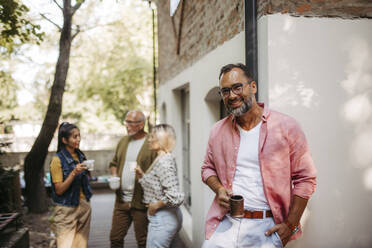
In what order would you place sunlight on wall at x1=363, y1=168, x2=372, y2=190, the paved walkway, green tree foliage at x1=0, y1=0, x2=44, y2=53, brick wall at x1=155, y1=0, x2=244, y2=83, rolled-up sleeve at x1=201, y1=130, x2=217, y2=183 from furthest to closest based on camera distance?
the paved walkway → green tree foliage at x1=0, y1=0, x2=44, y2=53 → brick wall at x1=155, y1=0, x2=244, y2=83 → sunlight on wall at x1=363, y1=168, x2=372, y2=190 → rolled-up sleeve at x1=201, y1=130, x2=217, y2=183

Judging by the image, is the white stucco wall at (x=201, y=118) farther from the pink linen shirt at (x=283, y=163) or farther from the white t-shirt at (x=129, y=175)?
the pink linen shirt at (x=283, y=163)

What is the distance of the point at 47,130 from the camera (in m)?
7.14

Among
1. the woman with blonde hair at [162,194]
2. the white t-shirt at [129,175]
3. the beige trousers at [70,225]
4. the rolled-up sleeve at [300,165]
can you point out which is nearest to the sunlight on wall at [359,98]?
the rolled-up sleeve at [300,165]

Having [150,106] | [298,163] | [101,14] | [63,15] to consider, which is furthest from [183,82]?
[150,106]

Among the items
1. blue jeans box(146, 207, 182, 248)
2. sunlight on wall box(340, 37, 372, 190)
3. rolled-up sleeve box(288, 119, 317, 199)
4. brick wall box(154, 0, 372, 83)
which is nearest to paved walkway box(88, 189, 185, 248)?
blue jeans box(146, 207, 182, 248)

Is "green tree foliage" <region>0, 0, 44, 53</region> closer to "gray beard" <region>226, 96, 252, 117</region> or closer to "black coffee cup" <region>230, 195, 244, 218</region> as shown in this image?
"gray beard" <region>226, 96, 252, 117</region>

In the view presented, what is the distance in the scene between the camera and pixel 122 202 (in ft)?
12.4

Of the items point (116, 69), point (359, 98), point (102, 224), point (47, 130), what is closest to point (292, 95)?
point (359, 98)

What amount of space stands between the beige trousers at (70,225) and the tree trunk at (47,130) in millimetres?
4206

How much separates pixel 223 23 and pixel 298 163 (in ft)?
7.05

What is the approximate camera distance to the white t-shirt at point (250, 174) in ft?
6.70

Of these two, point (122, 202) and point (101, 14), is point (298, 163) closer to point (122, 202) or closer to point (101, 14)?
point (122, 202)

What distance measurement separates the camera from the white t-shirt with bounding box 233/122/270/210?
204 centimetres

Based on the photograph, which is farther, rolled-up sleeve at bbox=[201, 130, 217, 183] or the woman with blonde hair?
the woman with blonde hair
